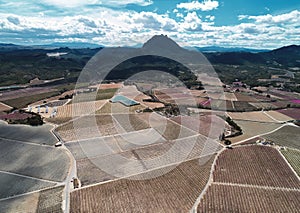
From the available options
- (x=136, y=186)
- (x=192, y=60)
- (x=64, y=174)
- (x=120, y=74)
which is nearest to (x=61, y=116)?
(x=64, y=174)

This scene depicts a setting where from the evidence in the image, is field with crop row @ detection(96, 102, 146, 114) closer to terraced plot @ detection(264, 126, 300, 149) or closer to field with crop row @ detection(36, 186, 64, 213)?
terraced plot @ detection(264, 126, 300, 149)

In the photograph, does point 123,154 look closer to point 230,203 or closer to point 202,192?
point 202,192

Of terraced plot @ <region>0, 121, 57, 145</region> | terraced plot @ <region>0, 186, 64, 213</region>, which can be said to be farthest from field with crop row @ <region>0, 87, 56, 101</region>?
terraced plot @ <region>0, 186, 64, 213</region>

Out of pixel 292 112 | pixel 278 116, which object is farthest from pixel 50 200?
pixel 292 112

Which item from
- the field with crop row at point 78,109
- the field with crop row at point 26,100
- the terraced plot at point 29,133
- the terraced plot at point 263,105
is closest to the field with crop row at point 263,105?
the terraced plot at point 263,105

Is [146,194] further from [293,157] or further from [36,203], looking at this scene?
[293,157]
